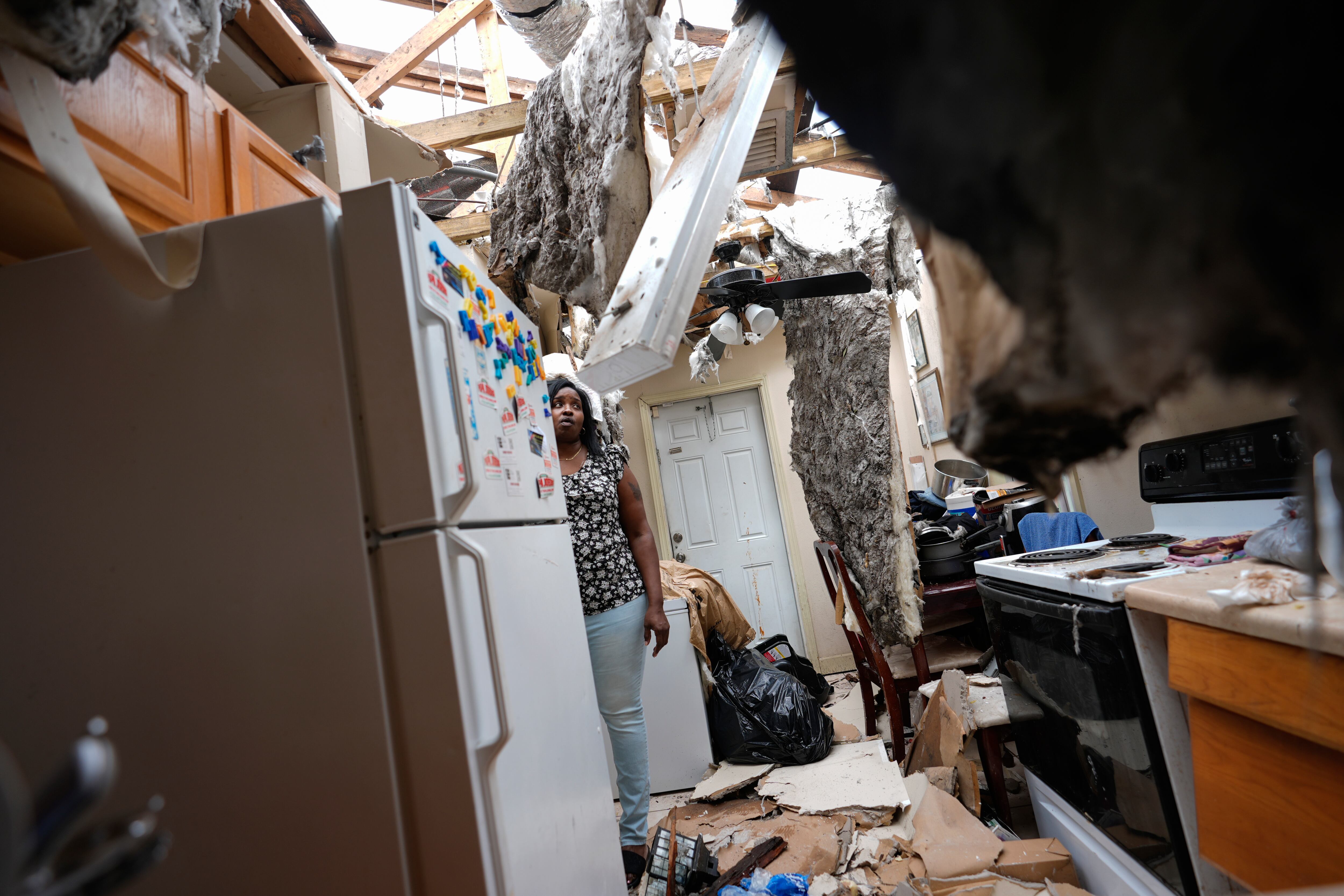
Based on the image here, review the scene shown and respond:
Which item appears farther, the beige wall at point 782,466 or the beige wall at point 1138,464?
the beige wall at point 782,466

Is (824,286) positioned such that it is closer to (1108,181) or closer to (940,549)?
(940,549)

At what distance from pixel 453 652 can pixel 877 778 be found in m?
2.06

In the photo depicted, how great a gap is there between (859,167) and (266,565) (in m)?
3.30

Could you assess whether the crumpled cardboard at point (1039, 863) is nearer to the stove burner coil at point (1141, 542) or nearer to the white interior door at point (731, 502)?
the stove burner coil at point (1141, 542)

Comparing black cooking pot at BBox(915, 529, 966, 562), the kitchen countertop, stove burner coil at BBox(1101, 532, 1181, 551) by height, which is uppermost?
stove burner coil at BBox(1101, 532, 1181, 551)

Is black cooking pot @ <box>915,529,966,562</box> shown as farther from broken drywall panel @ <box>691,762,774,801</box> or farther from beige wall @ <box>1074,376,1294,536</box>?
broken drywall panel @ <box>691,762,774,801</box>

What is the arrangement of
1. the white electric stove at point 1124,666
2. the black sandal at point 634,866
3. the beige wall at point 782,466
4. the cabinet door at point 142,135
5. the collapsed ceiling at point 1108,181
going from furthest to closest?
the beige wall at point 782,466 → the black sandal at point 634,866 → the white electric stove at point 1124,666 → the cabinet door at point 142,135 → the collapsed ceiling at point 1108,181

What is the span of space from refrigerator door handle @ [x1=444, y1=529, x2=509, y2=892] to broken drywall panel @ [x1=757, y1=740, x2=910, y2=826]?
5.48ft

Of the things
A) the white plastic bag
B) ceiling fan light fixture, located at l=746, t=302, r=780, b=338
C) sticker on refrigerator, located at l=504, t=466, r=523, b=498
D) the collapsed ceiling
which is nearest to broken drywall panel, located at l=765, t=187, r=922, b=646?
→ ceiling fan light fixture, located at l=746, t=302, r=780, b=338

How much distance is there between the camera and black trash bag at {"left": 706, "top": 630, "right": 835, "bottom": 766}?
2.88 m

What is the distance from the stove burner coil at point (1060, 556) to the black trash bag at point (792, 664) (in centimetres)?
195

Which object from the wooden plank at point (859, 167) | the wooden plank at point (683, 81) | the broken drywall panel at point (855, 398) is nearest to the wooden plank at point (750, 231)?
the broken drywall panel at point (855, 398)

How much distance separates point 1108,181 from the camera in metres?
0.27

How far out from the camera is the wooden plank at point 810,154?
2.42m
